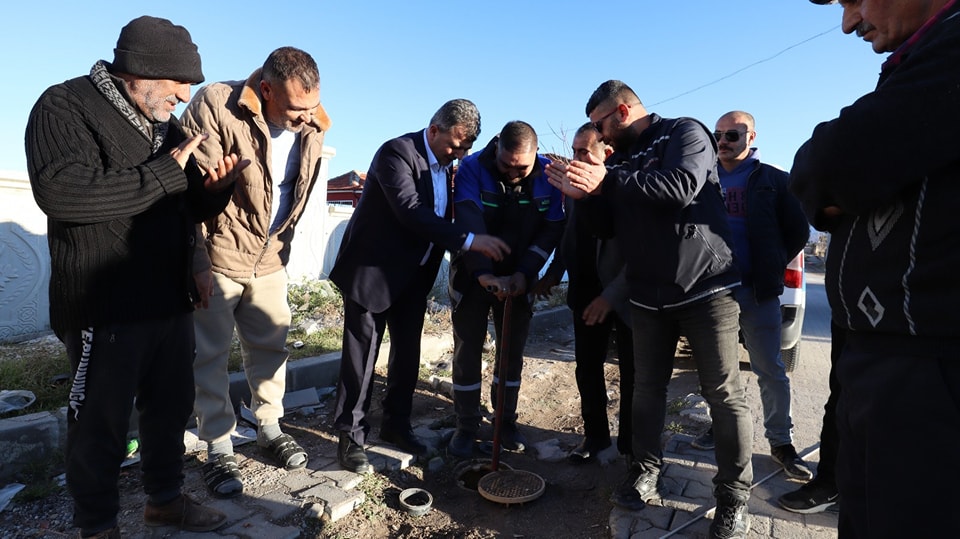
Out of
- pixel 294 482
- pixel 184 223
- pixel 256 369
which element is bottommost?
pixel 294 482

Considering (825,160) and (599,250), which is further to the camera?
(599,250)

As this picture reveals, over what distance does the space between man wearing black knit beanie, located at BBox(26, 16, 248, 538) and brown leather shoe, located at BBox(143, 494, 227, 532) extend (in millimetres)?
308

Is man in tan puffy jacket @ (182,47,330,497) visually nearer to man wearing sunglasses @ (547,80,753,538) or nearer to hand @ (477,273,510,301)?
hand @ (477,273,510,301)

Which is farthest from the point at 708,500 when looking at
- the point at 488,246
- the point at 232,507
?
the point at 232,507

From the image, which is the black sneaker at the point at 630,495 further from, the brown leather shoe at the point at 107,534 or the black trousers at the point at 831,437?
the brown leather shoe at the point at 107,534

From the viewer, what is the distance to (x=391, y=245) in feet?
11.6

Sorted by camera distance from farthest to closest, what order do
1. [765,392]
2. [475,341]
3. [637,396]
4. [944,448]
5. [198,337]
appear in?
[475,341]
[765,392]
[198,337]
[637,396]
[944,448]

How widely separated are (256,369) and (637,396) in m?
2.31

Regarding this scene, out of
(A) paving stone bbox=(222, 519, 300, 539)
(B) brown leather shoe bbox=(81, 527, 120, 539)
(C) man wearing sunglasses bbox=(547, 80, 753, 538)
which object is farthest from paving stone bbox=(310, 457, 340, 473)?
(C) man wearing sunglasses bbox=(547, 80, 753, 538)

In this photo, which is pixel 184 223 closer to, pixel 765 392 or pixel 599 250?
pixel 599 250

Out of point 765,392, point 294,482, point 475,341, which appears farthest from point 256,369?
point 765,392

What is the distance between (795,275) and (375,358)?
3.75 metres

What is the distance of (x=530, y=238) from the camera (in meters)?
3.93

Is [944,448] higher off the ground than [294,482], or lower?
higher
